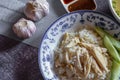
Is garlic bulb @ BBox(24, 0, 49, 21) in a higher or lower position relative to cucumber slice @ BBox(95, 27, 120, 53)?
higher

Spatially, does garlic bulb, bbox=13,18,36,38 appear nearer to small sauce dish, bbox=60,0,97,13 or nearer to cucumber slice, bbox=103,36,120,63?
small sauce dish, bbox=60,0,97,13

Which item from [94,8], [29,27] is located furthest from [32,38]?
[94,8]

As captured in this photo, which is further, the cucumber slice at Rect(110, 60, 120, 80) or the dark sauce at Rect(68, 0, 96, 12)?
the dark sauce at Rect(68, 0, 96, 12)

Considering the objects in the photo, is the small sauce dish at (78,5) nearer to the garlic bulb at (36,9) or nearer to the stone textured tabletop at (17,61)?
the garlic bulb at (36,9)

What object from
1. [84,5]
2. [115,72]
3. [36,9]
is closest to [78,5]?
[84,5]

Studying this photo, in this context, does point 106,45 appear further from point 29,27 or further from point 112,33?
point 29,27

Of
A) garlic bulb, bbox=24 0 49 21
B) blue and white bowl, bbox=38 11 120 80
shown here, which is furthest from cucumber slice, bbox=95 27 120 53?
garlic bulb, bbox=24 0 49 21
